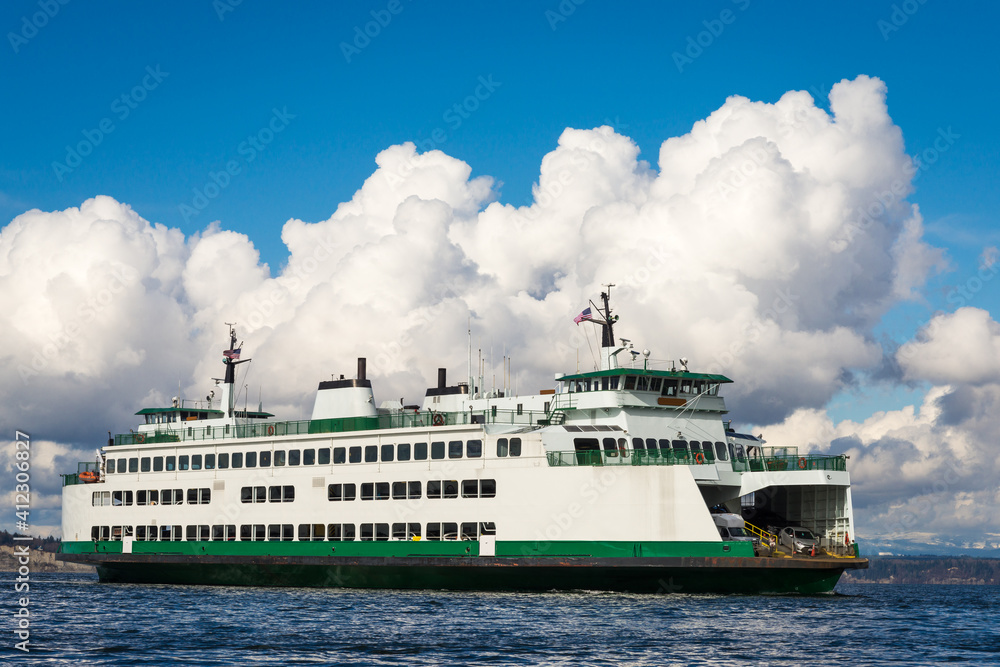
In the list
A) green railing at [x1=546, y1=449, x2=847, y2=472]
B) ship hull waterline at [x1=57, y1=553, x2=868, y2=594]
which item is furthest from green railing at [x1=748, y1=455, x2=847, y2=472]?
ship hull waterline at [x1=57, y1=553, x2=868, y2=594]

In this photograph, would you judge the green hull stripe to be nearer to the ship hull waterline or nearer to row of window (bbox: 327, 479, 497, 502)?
the ship hull waterline

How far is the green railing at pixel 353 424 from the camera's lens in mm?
41656

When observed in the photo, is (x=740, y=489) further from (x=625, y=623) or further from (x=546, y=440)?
(x=625, y=623)

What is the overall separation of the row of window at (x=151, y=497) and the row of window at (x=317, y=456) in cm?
95

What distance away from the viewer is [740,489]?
3934 centimetres

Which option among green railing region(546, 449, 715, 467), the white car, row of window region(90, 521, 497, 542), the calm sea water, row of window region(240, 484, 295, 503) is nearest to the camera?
the calm sea water

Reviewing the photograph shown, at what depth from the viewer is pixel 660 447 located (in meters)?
40.2

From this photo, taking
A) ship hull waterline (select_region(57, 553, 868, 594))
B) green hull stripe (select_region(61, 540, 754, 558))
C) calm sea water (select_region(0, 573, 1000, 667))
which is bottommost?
calm sea water (select_region(0, 573, 1000, 667))

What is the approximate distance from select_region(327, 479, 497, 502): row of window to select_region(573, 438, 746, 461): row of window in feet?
12.1

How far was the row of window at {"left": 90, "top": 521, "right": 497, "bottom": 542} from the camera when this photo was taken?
132ft

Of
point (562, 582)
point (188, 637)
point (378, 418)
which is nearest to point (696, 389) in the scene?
point (562, 582)

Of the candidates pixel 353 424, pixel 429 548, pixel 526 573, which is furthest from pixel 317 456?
pixel 526 573

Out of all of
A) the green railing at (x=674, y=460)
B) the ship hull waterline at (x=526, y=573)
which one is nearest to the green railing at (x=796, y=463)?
the green railing at (x=674, y=460)

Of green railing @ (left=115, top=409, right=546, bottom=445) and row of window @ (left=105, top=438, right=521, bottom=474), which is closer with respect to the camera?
row of window @ (left=105, top=438, right=521, bottom=474)
